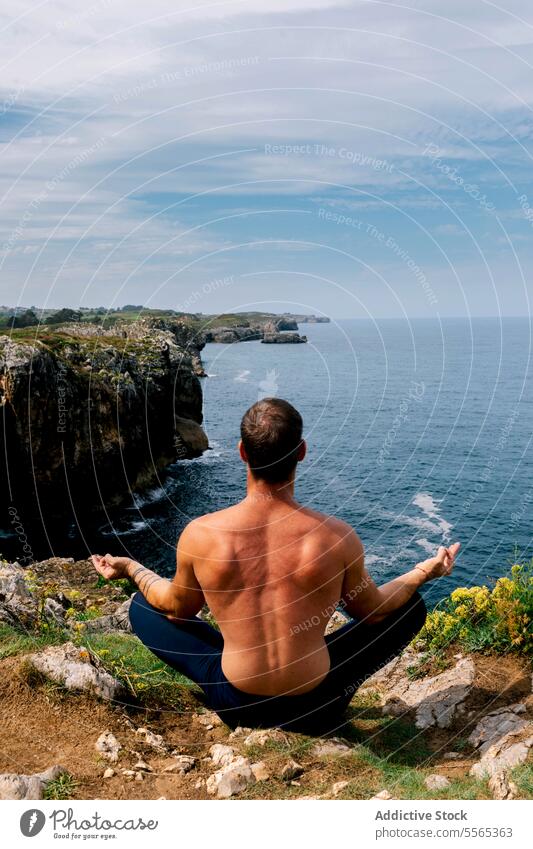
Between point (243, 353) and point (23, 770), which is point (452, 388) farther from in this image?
point (23, 770)

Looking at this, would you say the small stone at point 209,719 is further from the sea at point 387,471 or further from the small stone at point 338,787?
Answer: the sea at point 387,471

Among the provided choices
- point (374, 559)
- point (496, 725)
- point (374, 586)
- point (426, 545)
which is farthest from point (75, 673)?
point (426, 545)

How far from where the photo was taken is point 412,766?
561 cm

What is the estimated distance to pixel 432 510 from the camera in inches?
1752

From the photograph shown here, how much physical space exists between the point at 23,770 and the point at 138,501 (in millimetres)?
45333

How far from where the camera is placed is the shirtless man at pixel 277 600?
492cm

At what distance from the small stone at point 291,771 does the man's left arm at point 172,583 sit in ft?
4.35

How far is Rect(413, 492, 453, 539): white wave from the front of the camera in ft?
133

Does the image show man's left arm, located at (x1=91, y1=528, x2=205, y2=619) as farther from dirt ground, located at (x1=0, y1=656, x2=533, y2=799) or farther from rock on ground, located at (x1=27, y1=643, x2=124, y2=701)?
dirt ground, located at (x1=0, y1=656, x2=533, y2=799)

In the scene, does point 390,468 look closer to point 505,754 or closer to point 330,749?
point 505,754

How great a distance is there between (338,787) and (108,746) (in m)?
1.75

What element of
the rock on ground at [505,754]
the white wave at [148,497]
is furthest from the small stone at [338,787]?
the white wave at [148,497]

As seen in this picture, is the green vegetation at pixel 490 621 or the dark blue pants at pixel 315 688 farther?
the green vegetation at pixel 490 621

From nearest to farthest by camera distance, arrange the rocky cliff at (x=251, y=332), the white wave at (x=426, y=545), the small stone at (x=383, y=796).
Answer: the small stone at (x=383, y=796)
the white wave at (x=426, y=545)
the rocky cliff at (x=251, y=332)
